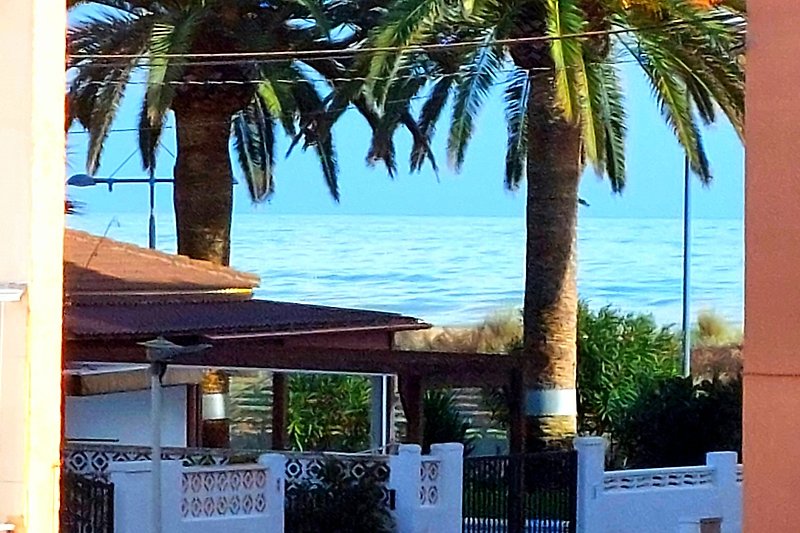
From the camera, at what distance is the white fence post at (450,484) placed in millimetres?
12164

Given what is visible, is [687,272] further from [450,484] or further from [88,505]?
[88,505]

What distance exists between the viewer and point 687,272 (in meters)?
24.9

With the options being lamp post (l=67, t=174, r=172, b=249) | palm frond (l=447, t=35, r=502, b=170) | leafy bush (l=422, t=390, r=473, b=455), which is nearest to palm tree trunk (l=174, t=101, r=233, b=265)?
lamp post (l=67, t=174, r=172, b=249)

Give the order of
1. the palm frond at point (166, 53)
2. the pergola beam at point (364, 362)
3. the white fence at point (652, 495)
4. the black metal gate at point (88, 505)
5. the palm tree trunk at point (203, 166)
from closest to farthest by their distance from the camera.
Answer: the black metal gate at point (88, 505) < the white fence at point (652, 495) < the palm frond at point (166, 53) < the pergola beam at point (364, 362) < the palm tree trunk at point (203, 166)

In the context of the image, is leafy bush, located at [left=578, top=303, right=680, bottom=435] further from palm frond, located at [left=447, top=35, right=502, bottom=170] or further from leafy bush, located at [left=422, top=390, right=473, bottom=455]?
palm frond, located at [left=447, top=35, right=502, bottom=170]

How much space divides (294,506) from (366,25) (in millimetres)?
5512

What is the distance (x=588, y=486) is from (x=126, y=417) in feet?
18.6

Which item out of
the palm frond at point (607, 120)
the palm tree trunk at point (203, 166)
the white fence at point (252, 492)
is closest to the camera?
the white fence at point (252, 492)

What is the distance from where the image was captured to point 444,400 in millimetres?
18266

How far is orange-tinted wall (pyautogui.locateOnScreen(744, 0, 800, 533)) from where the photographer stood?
319cm

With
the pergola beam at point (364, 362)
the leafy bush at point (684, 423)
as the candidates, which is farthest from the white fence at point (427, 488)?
the leafy bush at point (684, 423)

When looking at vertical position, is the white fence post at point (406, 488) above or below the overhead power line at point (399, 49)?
below

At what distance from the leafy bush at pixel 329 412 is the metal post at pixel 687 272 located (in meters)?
4.99

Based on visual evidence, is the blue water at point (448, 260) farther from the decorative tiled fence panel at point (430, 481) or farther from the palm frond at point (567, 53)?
the decorative tiled fence panel at point (430, 481)
